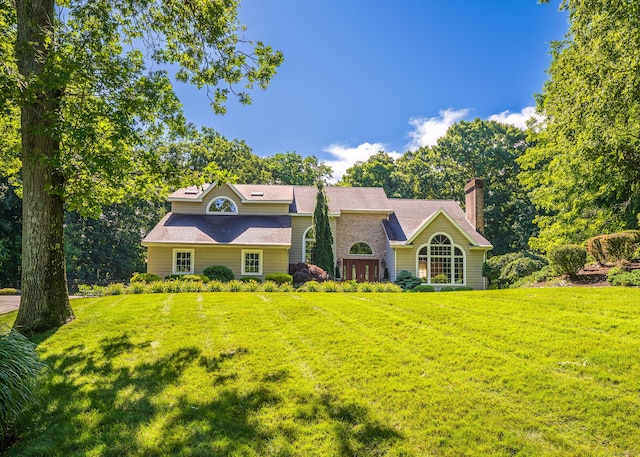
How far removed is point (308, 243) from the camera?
23.1 m

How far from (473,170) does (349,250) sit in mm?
22062

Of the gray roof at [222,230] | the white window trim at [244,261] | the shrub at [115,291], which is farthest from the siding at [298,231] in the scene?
the shrub at [115,291]

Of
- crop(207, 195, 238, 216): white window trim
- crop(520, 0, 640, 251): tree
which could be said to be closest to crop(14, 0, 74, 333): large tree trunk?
crop(520, 0, 640, 251): tree

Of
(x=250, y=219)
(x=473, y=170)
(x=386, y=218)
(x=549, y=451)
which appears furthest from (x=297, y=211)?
(x=473, y=170)

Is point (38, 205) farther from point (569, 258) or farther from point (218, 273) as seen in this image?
point (569, 258)

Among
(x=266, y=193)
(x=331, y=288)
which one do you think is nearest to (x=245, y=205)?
(x=266, y=193)

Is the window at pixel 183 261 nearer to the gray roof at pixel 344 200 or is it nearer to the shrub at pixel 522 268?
the gray roof at pixel 344 200

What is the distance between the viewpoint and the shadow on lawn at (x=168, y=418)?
3418 millimetres

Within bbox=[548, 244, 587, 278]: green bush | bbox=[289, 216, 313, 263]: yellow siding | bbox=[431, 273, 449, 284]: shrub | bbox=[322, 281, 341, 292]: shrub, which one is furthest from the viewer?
bbox=[289, 216, 313, 263]: yellow siding

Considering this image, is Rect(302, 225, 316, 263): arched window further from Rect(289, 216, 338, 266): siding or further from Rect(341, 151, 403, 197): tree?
Rect(341, 151, 403, 197): tree

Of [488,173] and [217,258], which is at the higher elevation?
[488,173]

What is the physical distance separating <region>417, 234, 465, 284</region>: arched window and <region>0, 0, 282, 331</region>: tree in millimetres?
15289

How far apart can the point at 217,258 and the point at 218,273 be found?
1512 millimetres

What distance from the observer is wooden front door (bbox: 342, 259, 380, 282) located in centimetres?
2312
